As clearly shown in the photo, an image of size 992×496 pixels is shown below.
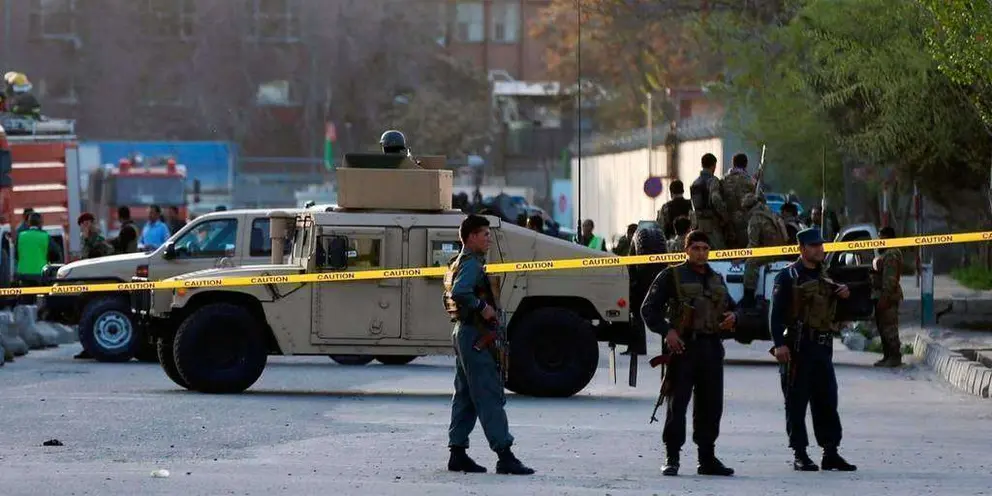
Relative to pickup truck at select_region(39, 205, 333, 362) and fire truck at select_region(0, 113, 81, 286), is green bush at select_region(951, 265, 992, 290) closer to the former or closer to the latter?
fire truck at select_region(0, 113, 81, 286)

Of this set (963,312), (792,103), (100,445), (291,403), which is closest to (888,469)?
(100,445)

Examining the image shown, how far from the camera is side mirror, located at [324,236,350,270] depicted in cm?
2103

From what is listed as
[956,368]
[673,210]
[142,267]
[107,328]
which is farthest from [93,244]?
[956,368]

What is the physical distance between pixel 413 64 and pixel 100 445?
8505 centimetres

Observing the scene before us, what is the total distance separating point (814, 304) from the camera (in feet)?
48.2

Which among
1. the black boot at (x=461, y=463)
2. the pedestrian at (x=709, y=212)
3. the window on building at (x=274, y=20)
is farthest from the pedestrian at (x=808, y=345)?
the window on building at (x=274, y=20)

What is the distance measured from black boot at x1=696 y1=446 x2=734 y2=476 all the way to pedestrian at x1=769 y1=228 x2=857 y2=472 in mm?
603

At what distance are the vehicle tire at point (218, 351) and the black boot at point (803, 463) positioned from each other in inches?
288

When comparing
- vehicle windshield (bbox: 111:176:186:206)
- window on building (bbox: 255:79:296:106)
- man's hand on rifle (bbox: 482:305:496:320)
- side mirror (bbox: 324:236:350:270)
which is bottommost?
man's hand on rifle (bbox: 482:305:496:320)

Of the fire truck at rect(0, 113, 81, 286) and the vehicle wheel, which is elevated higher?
the fire truck at rect(0, 113, 81, 286)

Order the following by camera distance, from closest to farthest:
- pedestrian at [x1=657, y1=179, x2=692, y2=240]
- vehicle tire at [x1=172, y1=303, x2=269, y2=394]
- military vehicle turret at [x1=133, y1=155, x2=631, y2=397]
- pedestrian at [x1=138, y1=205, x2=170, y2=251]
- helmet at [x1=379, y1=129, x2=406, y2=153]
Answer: vehicle tire at [x1=172, y1=303, x2=269, y2=394] → military vehicle turret at [x1=133, y1=155, x2=631, y2=397] → helmet at [x1=379, y1=129, x2=406, y2=153] → pedestrian at [x1=657, y1=179, x2=692, y2=240] → pedestrian at [x1=138, y1=205, x2=170, y2=251]

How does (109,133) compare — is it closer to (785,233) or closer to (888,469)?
(785,233)

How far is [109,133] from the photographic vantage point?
92.9 metres

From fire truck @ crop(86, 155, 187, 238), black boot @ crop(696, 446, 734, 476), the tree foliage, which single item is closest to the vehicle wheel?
black boot @ crop(696, 446, 734, 476)
